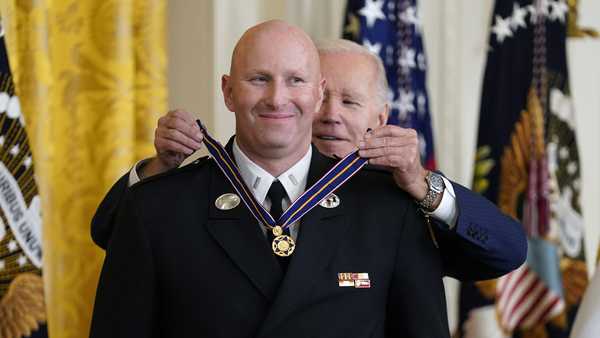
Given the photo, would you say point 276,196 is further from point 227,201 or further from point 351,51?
point 351,51

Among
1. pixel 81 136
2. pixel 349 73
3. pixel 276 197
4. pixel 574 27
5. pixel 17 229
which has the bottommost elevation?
pixel 17 229

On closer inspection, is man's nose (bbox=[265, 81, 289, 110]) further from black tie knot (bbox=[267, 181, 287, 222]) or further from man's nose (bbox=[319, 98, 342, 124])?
man's nose (bbox=[319, 98, 342, 124])

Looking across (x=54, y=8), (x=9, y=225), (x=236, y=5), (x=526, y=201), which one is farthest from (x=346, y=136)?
(x=526, y=201)

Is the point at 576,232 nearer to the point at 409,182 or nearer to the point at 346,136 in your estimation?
the point at 346,136

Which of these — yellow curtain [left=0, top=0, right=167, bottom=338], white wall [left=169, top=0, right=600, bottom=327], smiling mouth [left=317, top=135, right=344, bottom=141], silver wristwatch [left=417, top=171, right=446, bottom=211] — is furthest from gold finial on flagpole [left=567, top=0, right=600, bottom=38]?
silver wristwatch [left=417, top=171, right=446, bottom=211]

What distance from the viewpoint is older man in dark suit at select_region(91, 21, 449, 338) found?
2072 millimetres

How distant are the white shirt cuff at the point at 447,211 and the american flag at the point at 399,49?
6.97 feet

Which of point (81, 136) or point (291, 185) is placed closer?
point (291, 185)

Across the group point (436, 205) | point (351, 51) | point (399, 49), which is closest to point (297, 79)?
point (436, 205)

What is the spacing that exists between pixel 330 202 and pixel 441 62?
3.23 m

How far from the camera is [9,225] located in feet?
9.96

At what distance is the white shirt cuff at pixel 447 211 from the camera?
85.0 inches

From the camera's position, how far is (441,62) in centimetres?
530

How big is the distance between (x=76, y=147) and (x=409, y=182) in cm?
172
